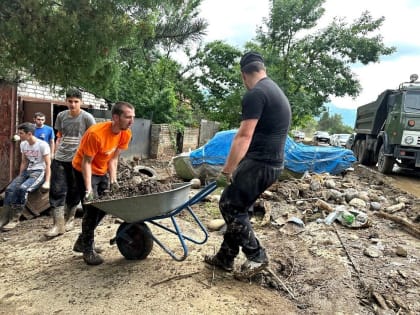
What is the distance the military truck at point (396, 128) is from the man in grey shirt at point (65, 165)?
834cm

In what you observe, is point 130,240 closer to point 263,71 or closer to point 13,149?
point 263,71

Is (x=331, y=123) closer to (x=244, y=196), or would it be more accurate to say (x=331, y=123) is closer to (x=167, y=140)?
(x=167, y=140)

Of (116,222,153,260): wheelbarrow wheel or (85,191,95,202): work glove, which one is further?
(116,222,153,260): wheelbarrow wheel

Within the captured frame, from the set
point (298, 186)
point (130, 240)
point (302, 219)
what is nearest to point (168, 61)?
point (298, 186)

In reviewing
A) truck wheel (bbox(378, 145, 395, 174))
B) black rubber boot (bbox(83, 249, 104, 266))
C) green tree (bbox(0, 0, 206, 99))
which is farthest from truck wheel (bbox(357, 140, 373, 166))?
black rubber boot (bbox(83, 249, 104, 266))

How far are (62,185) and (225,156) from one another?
4.32 m

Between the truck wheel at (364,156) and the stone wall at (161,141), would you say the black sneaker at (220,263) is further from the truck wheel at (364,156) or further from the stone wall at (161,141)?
the truck wheel at (364,156)

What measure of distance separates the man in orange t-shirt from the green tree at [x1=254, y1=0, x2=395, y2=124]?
1652 cm

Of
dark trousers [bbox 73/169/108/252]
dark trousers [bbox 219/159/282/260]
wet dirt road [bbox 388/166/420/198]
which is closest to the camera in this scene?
dark trousers [bbox 219/159/282/260]

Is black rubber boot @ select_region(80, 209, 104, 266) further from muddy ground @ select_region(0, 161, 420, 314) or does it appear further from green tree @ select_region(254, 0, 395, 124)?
green tree @ select_region(254, 0, 395, 124)

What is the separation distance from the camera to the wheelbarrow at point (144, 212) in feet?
9.24

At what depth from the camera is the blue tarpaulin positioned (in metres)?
8.06

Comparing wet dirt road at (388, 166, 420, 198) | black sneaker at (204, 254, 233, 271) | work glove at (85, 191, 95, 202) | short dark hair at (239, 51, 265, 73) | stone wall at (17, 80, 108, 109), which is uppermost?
short dark hair at (239, 51, 265, 73)

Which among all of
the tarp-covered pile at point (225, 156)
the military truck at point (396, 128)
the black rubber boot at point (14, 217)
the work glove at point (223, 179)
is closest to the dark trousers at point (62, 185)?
the black rubber boot at point (14, 217)
